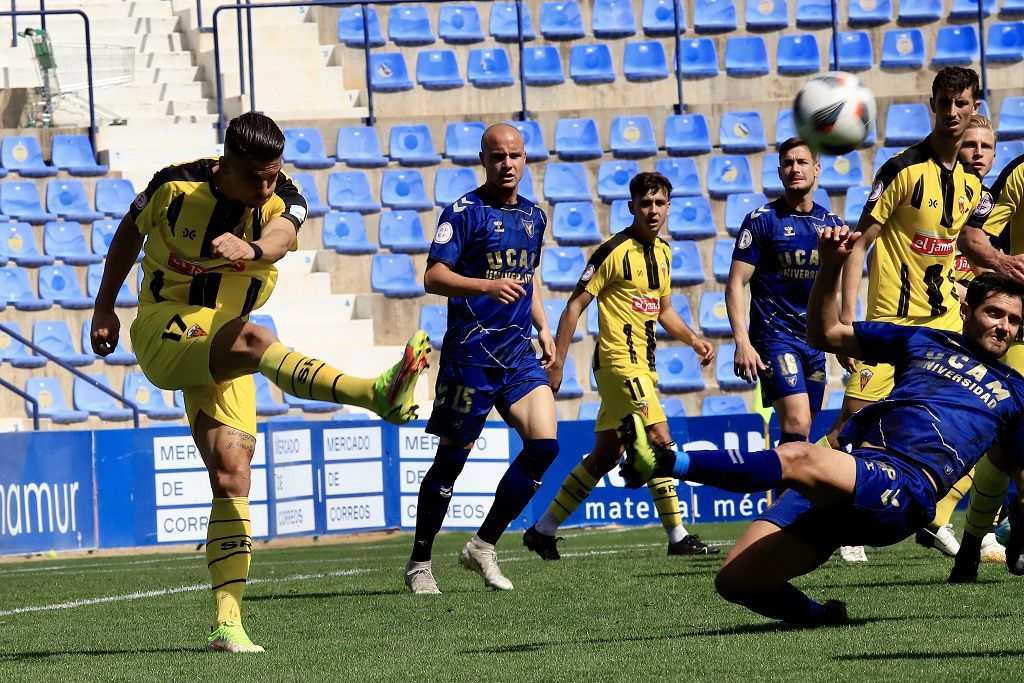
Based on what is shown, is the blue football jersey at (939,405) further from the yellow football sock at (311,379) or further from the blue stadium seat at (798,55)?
the blue stadium seat at (798,55)

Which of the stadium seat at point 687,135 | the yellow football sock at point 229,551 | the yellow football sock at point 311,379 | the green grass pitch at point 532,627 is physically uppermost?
the stadium seat at point 687,135

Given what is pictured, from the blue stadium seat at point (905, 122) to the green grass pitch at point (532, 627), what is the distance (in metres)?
10.5

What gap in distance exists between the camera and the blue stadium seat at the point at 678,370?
1725 cm

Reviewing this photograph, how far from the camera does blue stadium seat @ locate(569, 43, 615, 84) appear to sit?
2094 cm

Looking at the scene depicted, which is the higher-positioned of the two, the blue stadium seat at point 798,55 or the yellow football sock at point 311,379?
the blue stadium seat at point 798,55

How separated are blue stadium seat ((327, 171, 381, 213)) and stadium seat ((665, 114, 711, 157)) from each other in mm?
3897

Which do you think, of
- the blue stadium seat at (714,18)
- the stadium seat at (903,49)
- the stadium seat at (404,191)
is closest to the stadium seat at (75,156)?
the stadium seat at (404,191)

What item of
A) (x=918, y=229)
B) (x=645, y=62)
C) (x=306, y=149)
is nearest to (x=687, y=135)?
(x=645, y=62)

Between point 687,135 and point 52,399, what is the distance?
861 centimetres

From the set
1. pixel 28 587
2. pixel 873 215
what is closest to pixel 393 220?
pixel 28 587

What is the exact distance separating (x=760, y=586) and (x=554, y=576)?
10.4ft

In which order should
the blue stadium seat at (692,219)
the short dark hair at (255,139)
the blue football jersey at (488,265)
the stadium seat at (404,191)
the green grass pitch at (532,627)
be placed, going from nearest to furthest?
the green grass pitch at (532,627) < the short dark hair at (255,139) < the blue football jersey at (488,265) < the blue stadium seat at (692,219) < the stadium seat at (404,191)

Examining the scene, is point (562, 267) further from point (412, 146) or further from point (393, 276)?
point (412, 146)

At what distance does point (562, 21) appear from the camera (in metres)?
21.5
